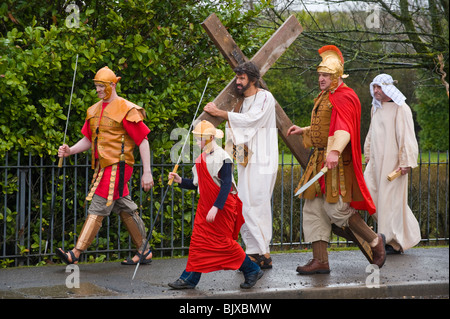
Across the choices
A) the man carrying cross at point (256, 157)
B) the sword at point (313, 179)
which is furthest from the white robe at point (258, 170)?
the sword at point (313, 179)

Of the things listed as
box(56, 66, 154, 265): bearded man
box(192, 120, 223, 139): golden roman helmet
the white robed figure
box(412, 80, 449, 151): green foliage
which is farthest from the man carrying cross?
box(412, 80, 449, 151): green foliage

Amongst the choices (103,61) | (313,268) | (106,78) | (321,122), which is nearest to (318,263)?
(313,268)

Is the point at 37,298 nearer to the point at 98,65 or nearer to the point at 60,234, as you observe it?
the point at 60,234

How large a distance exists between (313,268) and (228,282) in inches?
37.5

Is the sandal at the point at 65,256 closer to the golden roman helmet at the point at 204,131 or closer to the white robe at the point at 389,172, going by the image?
the golden roman helmet at the point at 204,131

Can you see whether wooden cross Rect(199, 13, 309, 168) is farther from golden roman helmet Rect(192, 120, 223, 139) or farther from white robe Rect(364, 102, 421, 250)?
white robe Rect(364, 102, 421, 250)

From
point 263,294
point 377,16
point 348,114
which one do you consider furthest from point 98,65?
point 377,16

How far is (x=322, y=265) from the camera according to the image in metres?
7.62

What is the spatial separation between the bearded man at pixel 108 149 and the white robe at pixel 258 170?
955 mm

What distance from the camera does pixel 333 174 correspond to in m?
7.45

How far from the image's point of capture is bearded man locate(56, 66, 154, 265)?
7609mm

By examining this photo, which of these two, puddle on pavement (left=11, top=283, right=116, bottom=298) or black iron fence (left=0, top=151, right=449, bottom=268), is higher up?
black iron fence (left=0, top=151, right=449, bottom=268)

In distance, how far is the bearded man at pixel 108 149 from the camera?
7609 mm

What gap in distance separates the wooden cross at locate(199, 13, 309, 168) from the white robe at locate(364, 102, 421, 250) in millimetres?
1223
